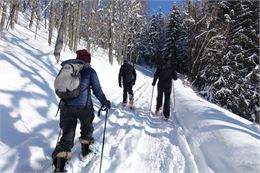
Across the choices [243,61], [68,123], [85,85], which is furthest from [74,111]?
[243,61]

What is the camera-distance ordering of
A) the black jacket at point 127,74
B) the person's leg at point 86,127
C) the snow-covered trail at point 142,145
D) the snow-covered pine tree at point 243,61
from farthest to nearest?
the snow-covered pine tree at point 243,61 < the black jacket at point 127,74 < the snow-covered trail at point 142,145 < the person's leg at point 86,127

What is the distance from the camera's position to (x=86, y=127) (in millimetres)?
5430

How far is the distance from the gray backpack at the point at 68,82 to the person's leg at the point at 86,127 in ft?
1.24

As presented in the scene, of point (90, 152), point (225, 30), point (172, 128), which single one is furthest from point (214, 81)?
point (90, 152)

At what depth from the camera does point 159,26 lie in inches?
3098

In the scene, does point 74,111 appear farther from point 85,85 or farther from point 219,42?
point 219,42

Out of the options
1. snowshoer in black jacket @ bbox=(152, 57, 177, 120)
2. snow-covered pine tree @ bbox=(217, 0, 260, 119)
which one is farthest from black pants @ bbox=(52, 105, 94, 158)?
snow-covered pine tree @ bbox=(217, 0, 260, 119)

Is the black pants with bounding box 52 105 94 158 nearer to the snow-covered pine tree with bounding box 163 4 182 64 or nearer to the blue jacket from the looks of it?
the blue jacket

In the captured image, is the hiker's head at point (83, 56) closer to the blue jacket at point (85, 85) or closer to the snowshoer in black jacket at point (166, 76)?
the blue jacket at point (85, 85)

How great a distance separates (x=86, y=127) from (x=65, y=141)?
1.90 feet

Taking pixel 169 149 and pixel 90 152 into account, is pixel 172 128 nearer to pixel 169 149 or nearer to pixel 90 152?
pixel 169 149

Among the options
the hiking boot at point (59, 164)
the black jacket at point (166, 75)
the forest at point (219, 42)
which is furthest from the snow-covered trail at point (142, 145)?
the forest at point (219, 42)

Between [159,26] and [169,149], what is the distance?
242 ft

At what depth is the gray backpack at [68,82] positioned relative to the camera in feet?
15.6
